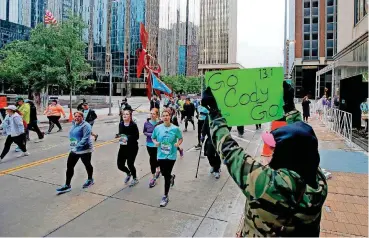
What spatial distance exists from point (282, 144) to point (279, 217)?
40cm

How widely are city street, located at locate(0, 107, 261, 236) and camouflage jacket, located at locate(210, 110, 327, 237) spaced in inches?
103

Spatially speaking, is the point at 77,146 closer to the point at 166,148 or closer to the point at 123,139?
the point at 123,139

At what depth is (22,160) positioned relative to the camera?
Answer: 828 centimetres

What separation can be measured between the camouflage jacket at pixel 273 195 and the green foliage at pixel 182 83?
59.8 metres

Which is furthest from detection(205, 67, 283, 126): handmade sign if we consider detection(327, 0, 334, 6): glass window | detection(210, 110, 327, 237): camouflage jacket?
detection(327, 0, 334, 6): glass window

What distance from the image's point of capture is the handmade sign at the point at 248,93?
81.4 inches

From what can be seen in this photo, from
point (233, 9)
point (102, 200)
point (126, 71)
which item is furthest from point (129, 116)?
point (233, 9)

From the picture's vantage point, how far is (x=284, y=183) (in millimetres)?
1445

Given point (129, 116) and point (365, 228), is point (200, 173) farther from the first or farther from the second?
point (365, 228)

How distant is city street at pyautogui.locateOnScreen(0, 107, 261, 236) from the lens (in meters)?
4.11

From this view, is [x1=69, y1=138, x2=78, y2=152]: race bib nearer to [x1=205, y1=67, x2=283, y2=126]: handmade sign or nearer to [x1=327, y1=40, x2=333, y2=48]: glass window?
[x1=205, y1=67, x2=283, y2=126]: handmade sign

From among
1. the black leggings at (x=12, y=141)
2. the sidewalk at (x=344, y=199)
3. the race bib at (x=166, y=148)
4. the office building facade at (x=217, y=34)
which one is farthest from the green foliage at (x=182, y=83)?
the race bib at (x=166, y=148)

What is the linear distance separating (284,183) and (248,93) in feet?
3.06

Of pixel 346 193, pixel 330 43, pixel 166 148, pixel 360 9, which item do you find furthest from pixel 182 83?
pixel 166 148
